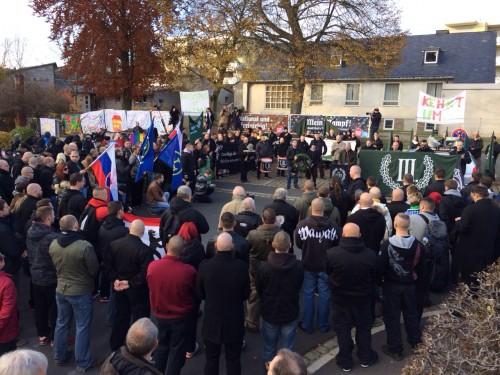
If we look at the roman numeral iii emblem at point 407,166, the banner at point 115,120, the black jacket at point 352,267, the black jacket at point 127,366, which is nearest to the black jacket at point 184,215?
the black jacket at point 352,267

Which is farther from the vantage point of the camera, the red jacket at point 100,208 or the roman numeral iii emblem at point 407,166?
the roman numeral iii emblem at point 407,166

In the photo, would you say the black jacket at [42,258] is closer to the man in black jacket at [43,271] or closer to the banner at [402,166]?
the man in black jacket at [43,271]

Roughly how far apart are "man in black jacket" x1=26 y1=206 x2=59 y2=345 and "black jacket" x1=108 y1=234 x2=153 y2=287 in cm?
84

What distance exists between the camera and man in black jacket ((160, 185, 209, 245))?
629 cm

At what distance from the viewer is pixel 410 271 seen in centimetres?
543

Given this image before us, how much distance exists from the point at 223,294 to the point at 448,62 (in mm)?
36569

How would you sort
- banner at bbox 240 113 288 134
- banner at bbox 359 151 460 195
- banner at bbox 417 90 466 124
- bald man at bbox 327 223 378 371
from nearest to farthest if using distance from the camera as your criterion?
bald man at bbox 327 223 378 371, banner at bbox 359 151 460 195, banner at bbox 417 90 466 124, banner at bbox 240 113 288 134

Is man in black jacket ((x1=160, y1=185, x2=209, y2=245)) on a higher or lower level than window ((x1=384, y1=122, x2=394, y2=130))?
lower

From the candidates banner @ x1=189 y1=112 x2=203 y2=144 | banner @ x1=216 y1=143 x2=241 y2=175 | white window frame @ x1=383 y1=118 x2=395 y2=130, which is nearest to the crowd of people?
banner @ x1=189 y1=112 x2=203 y2=144

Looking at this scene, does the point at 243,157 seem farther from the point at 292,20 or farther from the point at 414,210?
the point at 292,20

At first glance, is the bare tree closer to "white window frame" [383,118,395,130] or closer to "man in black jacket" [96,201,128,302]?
"white window frame" [383,118,395,130]

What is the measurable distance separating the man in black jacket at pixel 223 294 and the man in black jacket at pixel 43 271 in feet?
6.90

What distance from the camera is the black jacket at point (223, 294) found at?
4.56m

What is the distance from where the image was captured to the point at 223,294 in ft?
15.0
